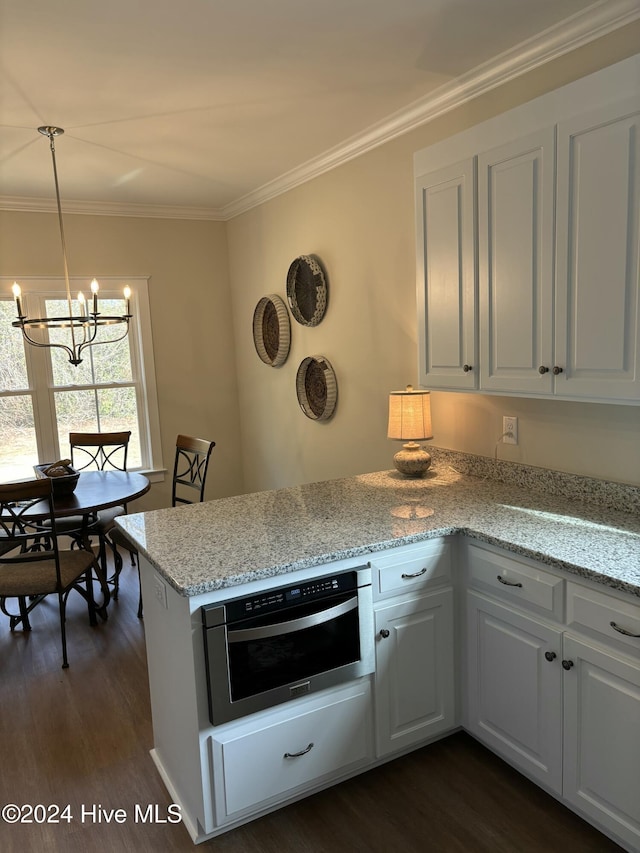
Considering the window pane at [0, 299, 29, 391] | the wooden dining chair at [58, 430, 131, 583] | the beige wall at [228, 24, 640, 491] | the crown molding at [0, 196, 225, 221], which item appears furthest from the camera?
the window pane at [0, 299, 29, 391]

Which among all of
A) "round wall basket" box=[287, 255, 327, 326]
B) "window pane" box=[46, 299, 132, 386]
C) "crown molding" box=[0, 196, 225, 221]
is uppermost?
"crown molding" box=[0, 196, 225, 221]

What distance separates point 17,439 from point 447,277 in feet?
11.2

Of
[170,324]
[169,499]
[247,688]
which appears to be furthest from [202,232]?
[247,688]

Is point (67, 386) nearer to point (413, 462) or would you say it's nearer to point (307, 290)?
point (307, 290)

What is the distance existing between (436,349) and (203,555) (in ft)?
4.24

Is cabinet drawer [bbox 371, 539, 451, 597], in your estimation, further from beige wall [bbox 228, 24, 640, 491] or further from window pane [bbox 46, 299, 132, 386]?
window pane [bbox 46, 299, 132, 386]

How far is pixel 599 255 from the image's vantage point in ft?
6.30

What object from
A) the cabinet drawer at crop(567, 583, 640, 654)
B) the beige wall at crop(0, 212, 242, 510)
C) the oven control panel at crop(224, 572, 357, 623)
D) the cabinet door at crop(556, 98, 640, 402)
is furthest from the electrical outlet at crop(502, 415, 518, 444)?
the beige wall at crop(0, 212, 242, 510)

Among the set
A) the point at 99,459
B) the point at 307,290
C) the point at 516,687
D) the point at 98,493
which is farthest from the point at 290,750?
the point at 99,459

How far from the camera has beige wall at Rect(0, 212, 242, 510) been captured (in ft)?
15.1

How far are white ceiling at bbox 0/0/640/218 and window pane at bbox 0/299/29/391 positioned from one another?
97cm

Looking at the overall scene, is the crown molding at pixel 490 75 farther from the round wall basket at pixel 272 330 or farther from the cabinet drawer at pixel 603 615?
the cabinet drawer at pixel 603 615

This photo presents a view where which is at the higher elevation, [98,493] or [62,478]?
[62,478]

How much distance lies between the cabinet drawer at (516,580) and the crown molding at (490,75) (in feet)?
6.02
